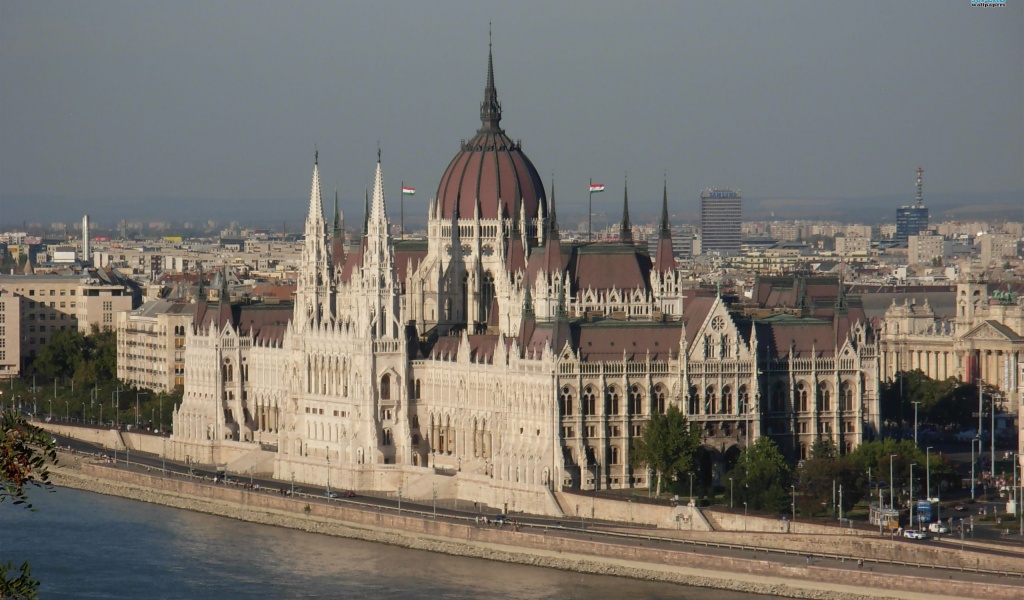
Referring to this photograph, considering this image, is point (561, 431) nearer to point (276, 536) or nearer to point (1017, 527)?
point (276, 536)

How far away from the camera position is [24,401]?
17075cm

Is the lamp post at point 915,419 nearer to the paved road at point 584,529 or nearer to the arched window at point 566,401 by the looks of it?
the arched window at point 566,401

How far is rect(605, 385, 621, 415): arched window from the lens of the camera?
4500 inches

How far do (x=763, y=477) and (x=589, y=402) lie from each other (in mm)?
10436

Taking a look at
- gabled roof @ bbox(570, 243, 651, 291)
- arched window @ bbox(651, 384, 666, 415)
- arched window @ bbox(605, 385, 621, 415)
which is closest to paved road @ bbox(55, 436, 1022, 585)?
arched window @ bbox(605, 385, 621, 415)

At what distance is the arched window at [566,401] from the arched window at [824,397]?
12.8 m

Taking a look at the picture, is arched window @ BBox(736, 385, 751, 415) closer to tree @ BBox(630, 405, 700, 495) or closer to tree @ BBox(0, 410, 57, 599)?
tree @ BBox(630, 405, 700, 495)

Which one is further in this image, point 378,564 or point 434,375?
point 434,375

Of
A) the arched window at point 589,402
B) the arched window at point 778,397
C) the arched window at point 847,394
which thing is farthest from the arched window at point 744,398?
the arched window at point 589,402

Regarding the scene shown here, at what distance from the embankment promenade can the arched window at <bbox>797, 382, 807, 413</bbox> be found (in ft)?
58.6

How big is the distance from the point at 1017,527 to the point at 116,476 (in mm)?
53372

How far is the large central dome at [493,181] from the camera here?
136m

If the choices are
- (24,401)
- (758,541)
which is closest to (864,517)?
(758,541)

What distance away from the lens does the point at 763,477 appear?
107000 mm
